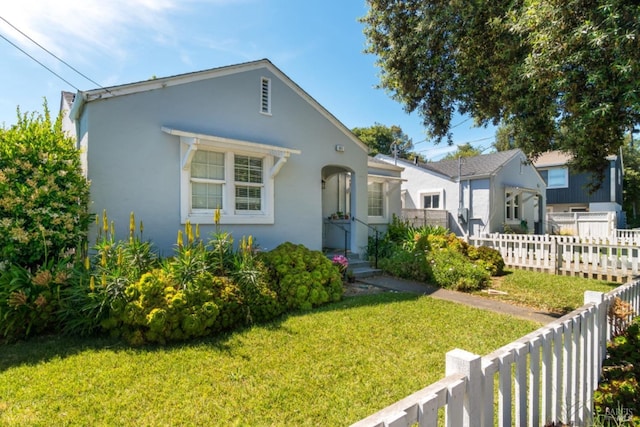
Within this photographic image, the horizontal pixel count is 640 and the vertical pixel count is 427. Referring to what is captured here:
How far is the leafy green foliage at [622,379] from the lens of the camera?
2.75 metres

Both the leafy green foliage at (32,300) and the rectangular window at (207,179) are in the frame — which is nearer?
the leafy green foliage at (32,300)

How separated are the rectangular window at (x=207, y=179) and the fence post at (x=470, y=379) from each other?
698 cm

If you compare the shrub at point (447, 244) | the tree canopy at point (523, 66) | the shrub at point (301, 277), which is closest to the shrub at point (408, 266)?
the shrub at point (447, 244)

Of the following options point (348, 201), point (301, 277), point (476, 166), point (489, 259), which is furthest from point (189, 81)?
point (476, 166)

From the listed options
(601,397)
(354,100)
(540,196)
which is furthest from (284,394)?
(540,196)

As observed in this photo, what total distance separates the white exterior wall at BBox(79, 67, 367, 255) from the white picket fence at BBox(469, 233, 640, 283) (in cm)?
563

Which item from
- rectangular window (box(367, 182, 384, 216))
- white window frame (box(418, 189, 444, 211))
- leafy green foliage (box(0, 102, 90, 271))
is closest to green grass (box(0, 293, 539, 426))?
leafy green foliage (box(0, 102, 90, 271))

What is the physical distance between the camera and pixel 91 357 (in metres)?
4.12

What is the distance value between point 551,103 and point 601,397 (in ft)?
14.5

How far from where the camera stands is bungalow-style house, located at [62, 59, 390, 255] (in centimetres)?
667

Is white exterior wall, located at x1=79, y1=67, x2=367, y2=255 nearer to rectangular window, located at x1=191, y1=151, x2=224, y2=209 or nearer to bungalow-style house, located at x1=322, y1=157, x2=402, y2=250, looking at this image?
rectangular window, located at x1=191, y1=151, x2=224, y2=209

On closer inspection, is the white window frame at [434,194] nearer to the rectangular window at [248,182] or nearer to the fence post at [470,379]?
the rectangular window at [248,182]

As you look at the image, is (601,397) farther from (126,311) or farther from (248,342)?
(126,311)

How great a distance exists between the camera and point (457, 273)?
28.5ft
